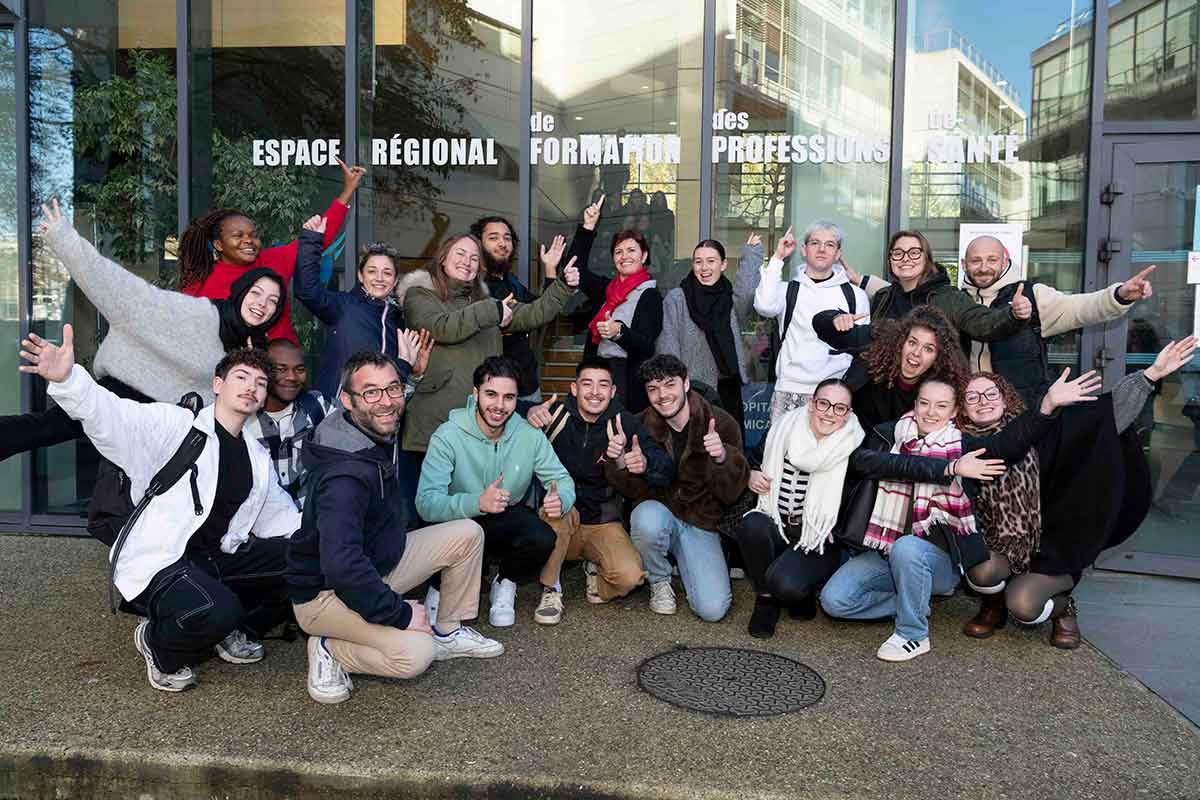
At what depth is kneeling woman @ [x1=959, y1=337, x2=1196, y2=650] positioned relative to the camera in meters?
4.35

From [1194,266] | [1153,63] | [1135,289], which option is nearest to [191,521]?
[1135,289]

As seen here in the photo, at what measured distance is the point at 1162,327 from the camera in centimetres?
571

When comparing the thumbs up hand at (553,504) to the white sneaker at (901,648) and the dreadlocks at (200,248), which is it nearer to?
the white sneaker at (901,648)

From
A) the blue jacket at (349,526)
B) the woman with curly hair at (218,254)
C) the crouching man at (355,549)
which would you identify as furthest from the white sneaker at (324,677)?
the woman with curly hair at (218,254)

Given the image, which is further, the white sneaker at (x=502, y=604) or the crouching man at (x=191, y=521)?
the white sneaker at (x=502, y=604)

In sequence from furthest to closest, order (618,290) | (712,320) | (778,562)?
A: (618,290) < (712,320) < (778,562)

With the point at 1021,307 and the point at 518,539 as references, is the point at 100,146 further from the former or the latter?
the point at 1021,307

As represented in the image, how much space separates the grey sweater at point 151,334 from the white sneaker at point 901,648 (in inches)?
134

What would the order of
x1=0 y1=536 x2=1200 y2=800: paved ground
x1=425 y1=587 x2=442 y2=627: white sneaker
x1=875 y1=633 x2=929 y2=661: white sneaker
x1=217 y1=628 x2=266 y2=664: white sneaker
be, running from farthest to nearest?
x1=425 y1=587 x2=442 y2=627: white sneaker → x1=875 y1=633 x2=929 y2=661: white sneaker → x1=217 y1=628 x2=266 y2=664: white sneaker → x1=0 y1=536 x2=1200 y2=800: paved ground

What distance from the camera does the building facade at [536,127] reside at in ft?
19.5

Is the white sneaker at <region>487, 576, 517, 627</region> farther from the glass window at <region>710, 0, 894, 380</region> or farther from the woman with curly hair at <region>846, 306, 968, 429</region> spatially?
the glass window at <region>710, 0, 894, 380</region>

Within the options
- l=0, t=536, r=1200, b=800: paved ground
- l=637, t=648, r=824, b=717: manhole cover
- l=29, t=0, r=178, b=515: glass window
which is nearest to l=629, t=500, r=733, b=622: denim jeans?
l=0, t=536, r=1200, b=800: paved ground

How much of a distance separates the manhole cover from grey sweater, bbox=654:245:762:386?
1.77 meters

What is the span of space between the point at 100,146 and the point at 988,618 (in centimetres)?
635
